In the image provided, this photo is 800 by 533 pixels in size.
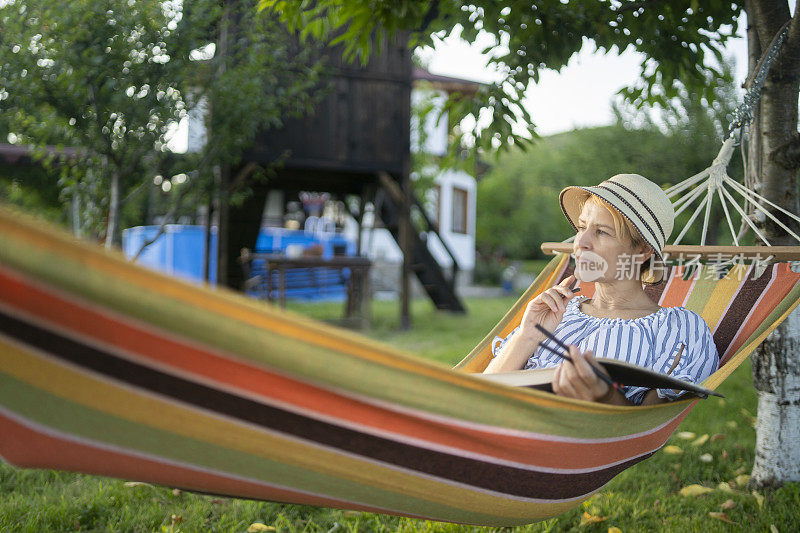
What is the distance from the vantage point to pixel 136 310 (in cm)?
75

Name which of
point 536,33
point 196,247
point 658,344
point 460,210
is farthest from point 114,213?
point 460,210

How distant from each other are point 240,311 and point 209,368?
0.32 feet

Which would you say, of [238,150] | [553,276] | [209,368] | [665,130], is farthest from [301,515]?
[665,130]

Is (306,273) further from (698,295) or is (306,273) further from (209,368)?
(209,368)

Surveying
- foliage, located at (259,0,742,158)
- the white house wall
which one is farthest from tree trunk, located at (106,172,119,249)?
the white house wall

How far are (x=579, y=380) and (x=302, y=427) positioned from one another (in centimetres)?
56

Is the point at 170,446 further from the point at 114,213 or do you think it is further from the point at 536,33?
the point at 114,213

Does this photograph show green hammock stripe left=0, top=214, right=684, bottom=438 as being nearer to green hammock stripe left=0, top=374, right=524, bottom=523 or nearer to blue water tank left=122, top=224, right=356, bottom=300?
green hammock stripe left=0, top=374, right=524, bottom=523

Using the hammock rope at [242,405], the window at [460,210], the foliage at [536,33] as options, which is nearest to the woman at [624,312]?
the hammock rope at [242,405]

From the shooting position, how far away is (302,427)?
91 centimetres

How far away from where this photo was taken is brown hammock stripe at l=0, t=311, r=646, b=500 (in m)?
0.77

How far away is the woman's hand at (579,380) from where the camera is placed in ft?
3.74

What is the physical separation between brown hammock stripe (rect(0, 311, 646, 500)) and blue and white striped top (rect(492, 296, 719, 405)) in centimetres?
30

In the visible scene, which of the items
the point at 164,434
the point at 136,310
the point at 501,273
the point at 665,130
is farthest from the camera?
the point at 501,273
